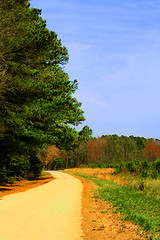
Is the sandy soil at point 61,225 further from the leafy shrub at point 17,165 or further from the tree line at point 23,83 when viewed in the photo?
the leafy shrub at point 17,165

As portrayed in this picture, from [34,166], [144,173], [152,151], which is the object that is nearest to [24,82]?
[34,166]

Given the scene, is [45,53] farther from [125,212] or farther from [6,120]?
[125,212]

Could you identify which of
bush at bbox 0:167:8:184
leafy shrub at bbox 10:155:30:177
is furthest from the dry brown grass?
bush at bbox 0:167:8:184

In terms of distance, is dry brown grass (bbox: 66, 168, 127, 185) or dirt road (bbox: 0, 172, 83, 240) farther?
dry brown grass (bbox: 66, 168, 127, 185)

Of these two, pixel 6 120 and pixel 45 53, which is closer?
pixel 6 120

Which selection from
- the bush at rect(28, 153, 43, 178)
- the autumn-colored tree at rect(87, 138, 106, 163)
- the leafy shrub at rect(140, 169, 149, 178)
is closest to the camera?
the leafy shrub at rect(140, 169, 149, 178)

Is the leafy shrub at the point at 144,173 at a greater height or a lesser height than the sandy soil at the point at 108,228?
greater

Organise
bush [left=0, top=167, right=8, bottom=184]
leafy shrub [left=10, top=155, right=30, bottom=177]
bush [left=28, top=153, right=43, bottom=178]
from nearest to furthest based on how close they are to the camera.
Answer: bush [left=0, top=167, right=8, bottom=184]
leafy shrub [left=10, top=155, right=30, bottom=177]
bush [left=28, top=153, right=43, bottom=178]

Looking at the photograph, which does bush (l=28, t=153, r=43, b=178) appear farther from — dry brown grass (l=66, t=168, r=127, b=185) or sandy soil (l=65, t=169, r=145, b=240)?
sandy soil (l=65, t=169, r=145, b=240)

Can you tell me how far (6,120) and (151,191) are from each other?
37.0 feet

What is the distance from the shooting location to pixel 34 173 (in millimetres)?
30344

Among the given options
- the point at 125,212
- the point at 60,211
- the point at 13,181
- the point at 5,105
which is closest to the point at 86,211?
the point at 60,211

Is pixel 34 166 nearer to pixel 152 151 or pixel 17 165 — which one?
pixel 17 165

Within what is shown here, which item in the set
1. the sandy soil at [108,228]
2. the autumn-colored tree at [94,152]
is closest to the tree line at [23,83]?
the sandy soil at [108,228]
